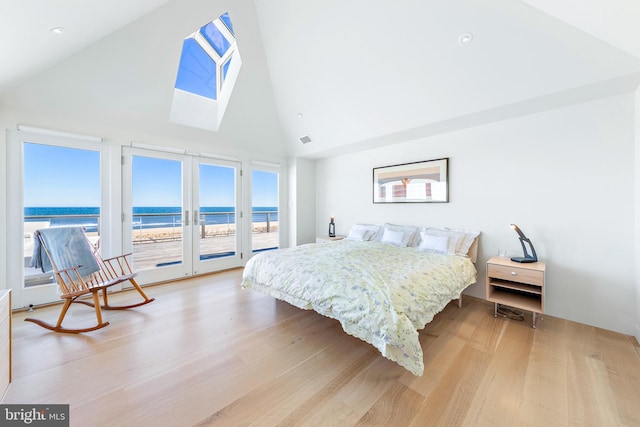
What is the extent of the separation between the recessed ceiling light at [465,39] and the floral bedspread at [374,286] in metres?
2.24

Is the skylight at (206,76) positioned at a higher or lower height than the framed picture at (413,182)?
higher

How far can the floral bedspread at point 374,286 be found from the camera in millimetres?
1644

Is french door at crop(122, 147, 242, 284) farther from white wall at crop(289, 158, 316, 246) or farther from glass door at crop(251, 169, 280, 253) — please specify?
white wall at crop(289, 158, 316, 246)

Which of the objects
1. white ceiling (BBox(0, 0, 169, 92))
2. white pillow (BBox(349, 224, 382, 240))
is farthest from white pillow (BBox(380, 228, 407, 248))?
white ceiling (BBox(0, 0, 169, 92))

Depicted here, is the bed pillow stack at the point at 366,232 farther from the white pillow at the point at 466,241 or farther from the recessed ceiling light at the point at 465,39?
the recessed ceiling light at the point at 465,39

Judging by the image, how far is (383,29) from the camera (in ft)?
8.50

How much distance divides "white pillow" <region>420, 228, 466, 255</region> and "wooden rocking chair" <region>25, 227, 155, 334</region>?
3.82 meters

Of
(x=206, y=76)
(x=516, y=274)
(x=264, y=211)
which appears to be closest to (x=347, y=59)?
(x=206, y=76)

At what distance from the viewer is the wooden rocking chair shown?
2344mm

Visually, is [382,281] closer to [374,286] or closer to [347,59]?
[374,286]

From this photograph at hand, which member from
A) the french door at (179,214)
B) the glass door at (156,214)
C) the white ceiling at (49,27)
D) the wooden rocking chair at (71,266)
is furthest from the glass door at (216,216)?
the white ceiling at (49,27)

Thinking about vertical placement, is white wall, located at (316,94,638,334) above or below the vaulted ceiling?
below

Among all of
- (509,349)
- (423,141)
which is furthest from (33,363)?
(423,141)

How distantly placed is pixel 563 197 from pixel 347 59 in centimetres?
295
